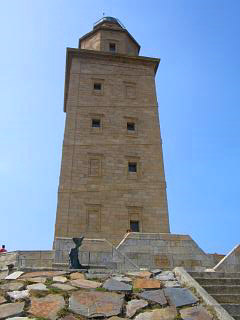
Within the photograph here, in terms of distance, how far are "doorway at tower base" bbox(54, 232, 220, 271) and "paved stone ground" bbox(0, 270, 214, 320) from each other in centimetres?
383

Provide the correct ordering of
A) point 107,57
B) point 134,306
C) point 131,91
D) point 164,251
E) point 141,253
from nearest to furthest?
1. point 134,306
2. point 141,253
3. point 164,251
4. point 131,91
5. point 107,57

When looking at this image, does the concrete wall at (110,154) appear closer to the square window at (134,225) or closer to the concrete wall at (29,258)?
the square window at (134,225)

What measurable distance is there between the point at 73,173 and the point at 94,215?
8.49 ft

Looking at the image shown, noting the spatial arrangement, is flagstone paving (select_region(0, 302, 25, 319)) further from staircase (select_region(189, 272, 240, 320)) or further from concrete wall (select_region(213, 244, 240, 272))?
concrete wall (select_region(213, 244, 240, 272))

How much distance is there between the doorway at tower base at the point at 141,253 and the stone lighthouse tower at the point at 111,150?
5260 millimetres

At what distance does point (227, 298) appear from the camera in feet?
23.9

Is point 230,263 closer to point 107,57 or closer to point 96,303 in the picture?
point 96,303

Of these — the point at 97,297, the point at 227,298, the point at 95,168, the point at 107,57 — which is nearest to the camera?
the point at 97,297

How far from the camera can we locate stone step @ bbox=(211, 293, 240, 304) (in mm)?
7176

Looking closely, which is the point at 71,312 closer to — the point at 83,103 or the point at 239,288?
the point at 239,288

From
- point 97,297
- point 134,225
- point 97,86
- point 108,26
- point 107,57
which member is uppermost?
point 108,26

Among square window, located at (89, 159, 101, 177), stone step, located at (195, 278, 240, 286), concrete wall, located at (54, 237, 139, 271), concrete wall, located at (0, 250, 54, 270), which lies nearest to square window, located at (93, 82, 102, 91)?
Result: square window, located at (89, 159, 101, 177)

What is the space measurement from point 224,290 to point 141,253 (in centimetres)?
564

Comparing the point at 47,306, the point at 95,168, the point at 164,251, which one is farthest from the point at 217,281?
the point at 95,168
